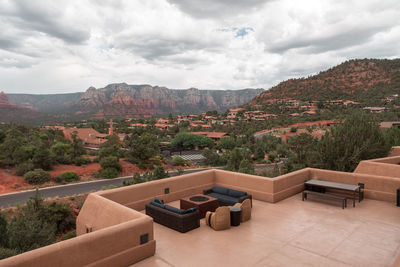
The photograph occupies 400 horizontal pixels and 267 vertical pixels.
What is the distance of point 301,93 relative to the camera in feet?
324

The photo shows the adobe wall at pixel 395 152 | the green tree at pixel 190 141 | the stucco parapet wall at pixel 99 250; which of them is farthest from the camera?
the green tree at pixel 190 141

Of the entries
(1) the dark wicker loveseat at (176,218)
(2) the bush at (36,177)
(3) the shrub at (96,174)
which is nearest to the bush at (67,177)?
(2) the bush at (36,177)

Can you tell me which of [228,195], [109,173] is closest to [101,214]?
[228,195]

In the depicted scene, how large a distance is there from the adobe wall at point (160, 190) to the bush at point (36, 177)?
25035mm

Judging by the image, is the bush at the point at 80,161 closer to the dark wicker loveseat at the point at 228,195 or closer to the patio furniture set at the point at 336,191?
the dark wicker loveseat at the point at 228,195

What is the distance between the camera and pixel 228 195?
9125 millimetres

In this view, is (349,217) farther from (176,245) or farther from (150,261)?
(150,261)

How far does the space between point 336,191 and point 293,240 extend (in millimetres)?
4704

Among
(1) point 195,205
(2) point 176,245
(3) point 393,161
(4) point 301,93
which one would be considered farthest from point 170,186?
(4) point 301,93

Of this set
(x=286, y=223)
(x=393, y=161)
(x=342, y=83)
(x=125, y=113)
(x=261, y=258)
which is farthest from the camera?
(x=125, y=113)

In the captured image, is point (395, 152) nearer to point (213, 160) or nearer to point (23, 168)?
point (213, 160)

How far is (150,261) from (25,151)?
32.6 metres

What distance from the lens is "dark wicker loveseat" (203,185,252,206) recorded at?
8.48 meters

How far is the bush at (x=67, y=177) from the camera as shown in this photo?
30.1 meters
